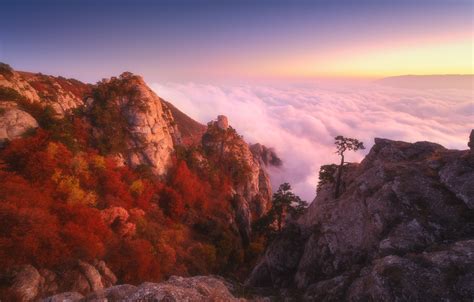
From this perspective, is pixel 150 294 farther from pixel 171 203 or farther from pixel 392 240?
pixel 171 203

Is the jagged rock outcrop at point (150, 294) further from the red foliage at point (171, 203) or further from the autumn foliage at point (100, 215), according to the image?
the red foliage at point (171, 203)

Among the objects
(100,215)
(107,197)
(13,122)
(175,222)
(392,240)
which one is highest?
(13,122)

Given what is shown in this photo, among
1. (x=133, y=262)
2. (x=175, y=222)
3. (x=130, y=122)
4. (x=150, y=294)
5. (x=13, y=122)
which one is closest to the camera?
(x=150, y=294)

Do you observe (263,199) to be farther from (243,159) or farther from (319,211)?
(319,211)

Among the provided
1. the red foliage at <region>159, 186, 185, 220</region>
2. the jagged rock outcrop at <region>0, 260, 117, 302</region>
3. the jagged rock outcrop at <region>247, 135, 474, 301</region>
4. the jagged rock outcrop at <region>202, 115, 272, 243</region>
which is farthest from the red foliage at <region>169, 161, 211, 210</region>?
the jagged rock outcrop at <region>0, 260, 117, 302</region>

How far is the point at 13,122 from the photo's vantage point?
39.2 meters

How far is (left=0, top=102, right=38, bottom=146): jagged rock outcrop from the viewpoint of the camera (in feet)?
125

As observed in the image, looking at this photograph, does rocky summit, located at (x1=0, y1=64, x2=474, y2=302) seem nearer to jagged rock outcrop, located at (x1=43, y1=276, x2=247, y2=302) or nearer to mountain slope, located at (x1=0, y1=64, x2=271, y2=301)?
jagged rock outcrop, located at (x1=43, y1=276, x2=247, y2=302)

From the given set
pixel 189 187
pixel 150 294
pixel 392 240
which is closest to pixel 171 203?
pixel 189 187

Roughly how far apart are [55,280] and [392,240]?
30.6 m

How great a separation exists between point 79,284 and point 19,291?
523 cm

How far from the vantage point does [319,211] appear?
35250 millimetres

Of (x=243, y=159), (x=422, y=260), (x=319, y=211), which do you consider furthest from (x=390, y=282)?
(x=243, y=159)

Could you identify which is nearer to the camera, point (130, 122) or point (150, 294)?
point (150, 294)
